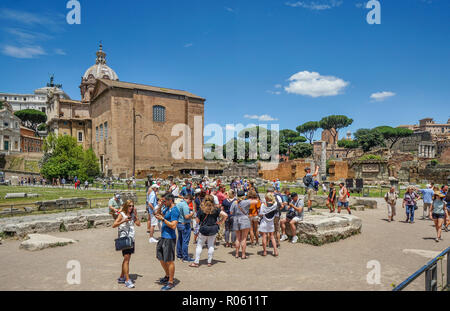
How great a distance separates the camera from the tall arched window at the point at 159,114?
49938mm

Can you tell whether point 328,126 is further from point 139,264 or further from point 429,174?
point 139,264

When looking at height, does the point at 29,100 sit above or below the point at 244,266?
above

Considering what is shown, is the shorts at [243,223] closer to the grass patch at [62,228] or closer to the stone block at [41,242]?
the stone block at [41,242]

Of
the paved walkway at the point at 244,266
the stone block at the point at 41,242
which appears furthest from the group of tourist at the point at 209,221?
the stone block at the point at 41,242

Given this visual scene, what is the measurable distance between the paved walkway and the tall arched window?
4226 cm

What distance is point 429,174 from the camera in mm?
32375

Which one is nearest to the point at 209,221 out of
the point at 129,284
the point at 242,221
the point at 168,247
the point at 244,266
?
the point at 242,221

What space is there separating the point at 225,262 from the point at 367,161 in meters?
28.0

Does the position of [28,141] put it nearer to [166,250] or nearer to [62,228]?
[62,228]

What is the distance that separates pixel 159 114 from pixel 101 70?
2161 centimetres

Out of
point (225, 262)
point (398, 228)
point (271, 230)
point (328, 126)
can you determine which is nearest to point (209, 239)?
point (225, 262)

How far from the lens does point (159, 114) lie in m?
50.5

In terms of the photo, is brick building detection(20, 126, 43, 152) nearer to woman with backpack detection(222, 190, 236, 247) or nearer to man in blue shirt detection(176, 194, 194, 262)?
woman with backpack detection(222, 190, 236, 247)
